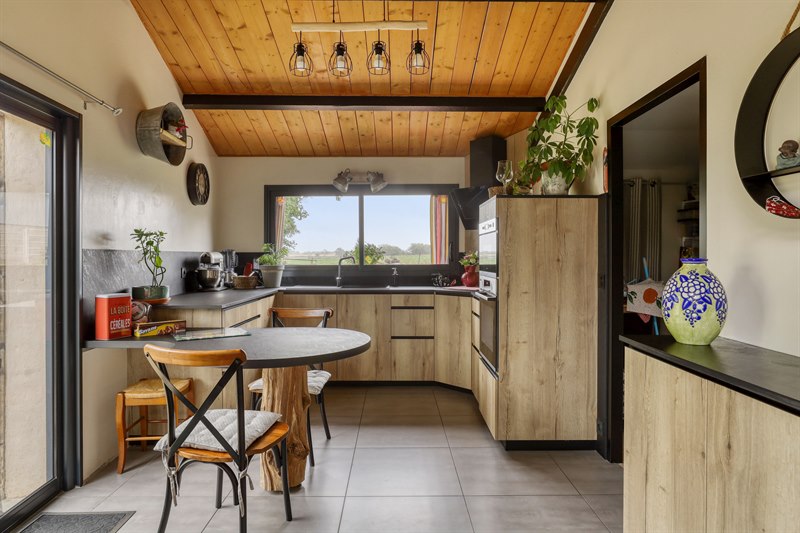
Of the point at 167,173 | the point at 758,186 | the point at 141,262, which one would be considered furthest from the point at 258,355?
the point at 167,173

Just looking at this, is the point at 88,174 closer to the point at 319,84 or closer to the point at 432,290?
the point at 319,84

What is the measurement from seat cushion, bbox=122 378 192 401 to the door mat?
2.03ft

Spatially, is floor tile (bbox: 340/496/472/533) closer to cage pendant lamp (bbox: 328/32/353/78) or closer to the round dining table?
the round dining table

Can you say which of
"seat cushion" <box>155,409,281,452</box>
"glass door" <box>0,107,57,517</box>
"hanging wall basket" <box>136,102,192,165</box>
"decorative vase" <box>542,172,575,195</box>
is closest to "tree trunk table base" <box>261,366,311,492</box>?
"seat cushion" <box>155,409,281,452</box>

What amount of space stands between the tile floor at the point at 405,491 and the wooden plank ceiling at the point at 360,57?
2.75 m

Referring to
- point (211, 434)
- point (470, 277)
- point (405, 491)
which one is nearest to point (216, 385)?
point (211, 434)

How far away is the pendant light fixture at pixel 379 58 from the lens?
3.16m

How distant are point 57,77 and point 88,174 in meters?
0.54

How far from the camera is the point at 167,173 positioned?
3625mm

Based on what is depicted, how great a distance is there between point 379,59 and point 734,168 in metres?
2.25

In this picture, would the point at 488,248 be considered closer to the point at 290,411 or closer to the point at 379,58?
the point at 379,58

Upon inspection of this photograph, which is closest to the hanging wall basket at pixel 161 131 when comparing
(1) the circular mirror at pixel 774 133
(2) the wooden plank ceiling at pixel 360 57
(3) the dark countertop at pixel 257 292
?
(2) the wooden plank ceiling at pixel 360 57

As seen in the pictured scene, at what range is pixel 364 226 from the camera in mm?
5074

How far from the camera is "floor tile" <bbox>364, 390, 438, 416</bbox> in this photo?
3687 millimetres
